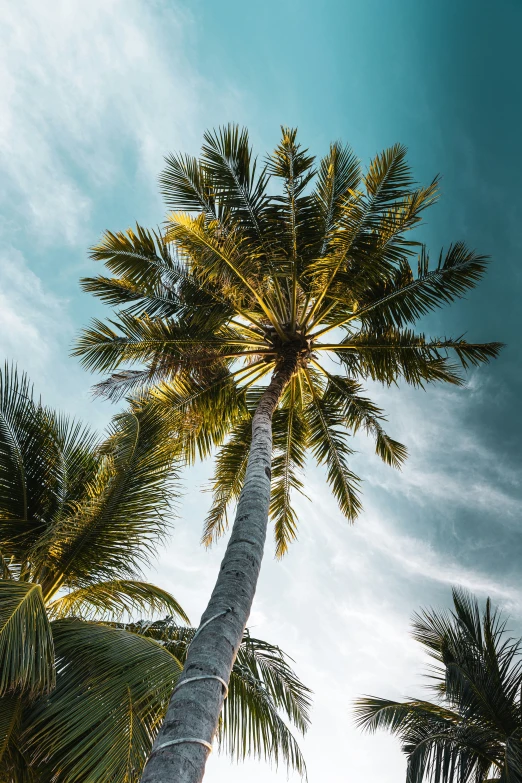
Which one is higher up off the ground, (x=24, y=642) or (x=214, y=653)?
(x=214, y=653)

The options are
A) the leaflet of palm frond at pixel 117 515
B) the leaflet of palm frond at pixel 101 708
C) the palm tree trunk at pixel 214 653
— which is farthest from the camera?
the leaflet of palm frond at pixel 117 515

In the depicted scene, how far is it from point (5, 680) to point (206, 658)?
1778 mm

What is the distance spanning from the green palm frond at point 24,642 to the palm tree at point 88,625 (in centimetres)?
1

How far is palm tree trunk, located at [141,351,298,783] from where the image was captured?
2.98 meters

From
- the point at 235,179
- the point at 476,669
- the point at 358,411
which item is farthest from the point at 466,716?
the point at 235,179

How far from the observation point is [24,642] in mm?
4293

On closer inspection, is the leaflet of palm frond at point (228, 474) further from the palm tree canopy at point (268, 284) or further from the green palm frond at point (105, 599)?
the green palm frond at point (105, 599)

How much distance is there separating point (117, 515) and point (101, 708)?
1925 millimetres

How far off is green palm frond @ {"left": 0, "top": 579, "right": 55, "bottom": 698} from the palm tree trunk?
1.41 m

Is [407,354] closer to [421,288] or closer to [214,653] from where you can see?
[421,288]

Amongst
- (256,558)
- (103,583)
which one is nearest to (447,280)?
(256,558)

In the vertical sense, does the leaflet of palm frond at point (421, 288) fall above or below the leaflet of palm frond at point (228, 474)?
above

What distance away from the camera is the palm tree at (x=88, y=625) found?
4.32 meters

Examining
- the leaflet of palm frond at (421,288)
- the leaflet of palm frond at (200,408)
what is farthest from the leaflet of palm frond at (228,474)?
the leaflet of palm frond at (421,288)
